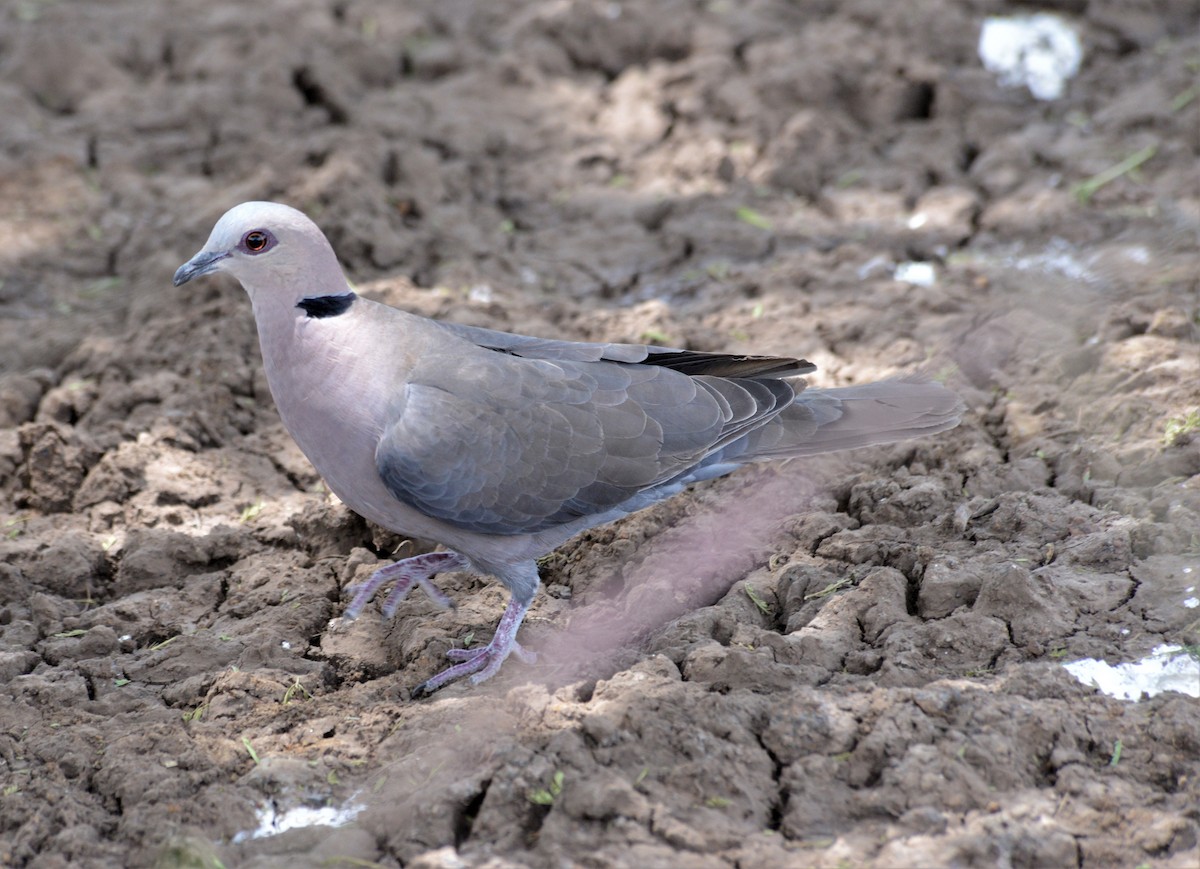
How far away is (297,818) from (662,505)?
5.34 feet

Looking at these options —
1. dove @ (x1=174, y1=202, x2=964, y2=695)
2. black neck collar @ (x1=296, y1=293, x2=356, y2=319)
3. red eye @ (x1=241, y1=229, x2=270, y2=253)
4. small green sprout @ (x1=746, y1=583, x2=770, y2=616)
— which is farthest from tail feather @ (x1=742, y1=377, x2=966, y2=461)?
red eye @ (x1=241, y1=229, x2=270, y2=253)

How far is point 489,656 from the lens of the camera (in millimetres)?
3365

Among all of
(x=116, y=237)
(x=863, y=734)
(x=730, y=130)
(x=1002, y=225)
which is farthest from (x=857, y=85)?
(x=863, y=734)

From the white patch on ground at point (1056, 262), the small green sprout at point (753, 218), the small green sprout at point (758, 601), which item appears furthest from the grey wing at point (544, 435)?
the small green sprout at point (753, 218)

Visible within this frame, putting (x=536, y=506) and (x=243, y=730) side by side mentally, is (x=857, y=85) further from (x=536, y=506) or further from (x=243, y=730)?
(x=243, y=730)

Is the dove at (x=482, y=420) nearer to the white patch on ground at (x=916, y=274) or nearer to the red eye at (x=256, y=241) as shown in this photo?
the red eye at (x=256, y=241)

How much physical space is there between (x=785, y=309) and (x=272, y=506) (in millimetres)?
2187

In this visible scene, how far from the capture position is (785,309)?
4.97m

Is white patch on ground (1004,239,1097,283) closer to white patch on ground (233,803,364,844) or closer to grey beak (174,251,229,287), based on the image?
grey beak (174,251,229,287)

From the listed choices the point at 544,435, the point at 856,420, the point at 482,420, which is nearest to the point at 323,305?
the point at 482,420

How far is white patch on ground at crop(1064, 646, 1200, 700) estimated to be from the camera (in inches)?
118

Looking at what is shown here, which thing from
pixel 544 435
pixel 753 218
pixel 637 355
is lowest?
pixel 544 435

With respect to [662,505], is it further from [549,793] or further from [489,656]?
[549,793]

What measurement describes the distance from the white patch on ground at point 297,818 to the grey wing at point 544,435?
0.87 metres
